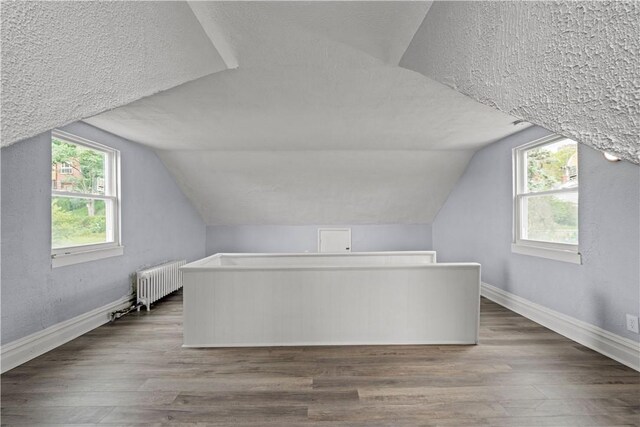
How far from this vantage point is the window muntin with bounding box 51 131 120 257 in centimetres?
299

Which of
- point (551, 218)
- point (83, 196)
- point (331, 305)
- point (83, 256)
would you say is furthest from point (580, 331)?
point (83, 196)

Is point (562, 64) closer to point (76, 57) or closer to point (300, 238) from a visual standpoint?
point (76, 57)

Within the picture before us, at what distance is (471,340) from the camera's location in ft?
9.24

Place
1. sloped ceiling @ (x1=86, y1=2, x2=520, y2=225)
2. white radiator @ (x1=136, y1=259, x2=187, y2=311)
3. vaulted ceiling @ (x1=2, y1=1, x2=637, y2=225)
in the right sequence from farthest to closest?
white radiator @ (x1=136, y1=259, x2=187, y2=311) < sloped ceiling @ (x1=86, y1=2, x2=520, y2=225) < vaulted ceiling @ (x1=2, y1=1, x2=637, y2=225)

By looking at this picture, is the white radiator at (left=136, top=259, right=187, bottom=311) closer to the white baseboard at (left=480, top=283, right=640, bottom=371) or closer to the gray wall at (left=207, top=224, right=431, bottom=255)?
the gray wall at (left=207, top=224, right=431, bottom=255)

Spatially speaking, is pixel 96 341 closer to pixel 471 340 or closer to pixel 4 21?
pixel 4 21

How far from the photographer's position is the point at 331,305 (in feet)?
9.42

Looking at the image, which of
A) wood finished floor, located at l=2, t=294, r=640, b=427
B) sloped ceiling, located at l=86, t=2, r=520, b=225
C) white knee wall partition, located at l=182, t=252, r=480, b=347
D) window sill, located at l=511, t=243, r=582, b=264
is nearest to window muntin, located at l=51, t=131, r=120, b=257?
sloped ceiling, located at l=86, t=2, r=520, b=225

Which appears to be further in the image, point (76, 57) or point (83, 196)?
point (83, 196)

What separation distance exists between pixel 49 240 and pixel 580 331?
193 inches

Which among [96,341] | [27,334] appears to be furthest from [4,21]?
[96,341]

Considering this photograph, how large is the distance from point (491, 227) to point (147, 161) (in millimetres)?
4854

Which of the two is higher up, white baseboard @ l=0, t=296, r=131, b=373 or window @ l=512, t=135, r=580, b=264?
window @ l=512, t=135, r=580, b=264

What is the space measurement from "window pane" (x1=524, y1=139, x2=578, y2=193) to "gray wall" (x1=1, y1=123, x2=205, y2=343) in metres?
4.88
